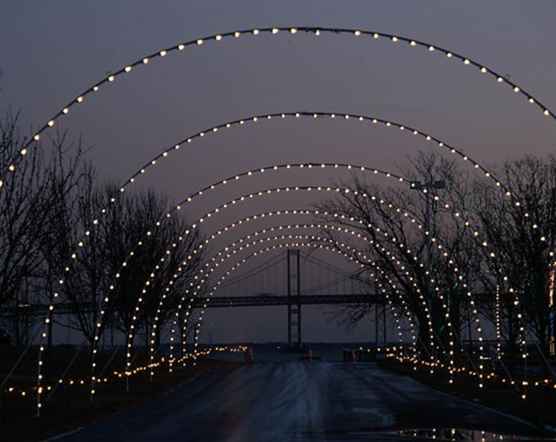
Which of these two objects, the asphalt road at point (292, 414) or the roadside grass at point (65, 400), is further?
the roadside grass at point (65, 400)

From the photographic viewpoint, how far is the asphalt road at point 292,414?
78.7 ft

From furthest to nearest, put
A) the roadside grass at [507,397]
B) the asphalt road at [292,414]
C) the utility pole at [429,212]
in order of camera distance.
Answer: the utility pole at [429,212]
the roadside grass at [507,397]
the asphalt road at [292,414]

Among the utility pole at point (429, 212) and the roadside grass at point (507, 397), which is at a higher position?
the utility pole at point (429, 212)

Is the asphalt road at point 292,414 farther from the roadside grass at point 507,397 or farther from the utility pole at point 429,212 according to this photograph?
the utility pole at point 429,212

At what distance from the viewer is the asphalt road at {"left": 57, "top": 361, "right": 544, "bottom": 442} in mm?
23984

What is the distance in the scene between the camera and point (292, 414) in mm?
29688

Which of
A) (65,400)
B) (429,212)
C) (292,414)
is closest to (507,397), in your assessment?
(292,414)

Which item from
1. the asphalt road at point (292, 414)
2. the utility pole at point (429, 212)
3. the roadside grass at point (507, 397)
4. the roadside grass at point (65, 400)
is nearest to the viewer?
the asphalt road at point (292, 414)

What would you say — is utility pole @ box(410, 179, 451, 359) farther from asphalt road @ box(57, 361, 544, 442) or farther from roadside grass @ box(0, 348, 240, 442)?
roadside grass @ box(0, 348, 240, 442)

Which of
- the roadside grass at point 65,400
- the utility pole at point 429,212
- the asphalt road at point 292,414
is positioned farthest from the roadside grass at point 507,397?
the roadside grass at point 65,400

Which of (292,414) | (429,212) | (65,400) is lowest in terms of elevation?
(292,414)

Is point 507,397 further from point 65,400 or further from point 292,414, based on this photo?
point 65,400

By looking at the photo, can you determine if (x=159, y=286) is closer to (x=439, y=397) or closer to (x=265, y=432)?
(x=439, y=397)

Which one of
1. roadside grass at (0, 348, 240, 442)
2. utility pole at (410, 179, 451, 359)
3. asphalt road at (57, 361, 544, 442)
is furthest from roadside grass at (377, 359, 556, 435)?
roadside grass at (0, 348, 240, 442)
